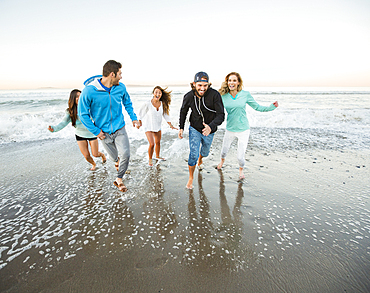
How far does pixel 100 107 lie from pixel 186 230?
2.59 metres

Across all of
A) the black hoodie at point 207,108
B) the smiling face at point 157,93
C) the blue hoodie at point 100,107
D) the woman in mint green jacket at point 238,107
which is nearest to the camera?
the blue hoodie at point 100,107

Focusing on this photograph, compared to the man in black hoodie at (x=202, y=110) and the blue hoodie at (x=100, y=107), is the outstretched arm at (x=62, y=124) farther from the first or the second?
the man in black hoodie at (x=202, y=110)

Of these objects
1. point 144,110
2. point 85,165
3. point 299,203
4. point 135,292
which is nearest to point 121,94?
point 144,110

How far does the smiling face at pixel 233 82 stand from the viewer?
13.0 feet

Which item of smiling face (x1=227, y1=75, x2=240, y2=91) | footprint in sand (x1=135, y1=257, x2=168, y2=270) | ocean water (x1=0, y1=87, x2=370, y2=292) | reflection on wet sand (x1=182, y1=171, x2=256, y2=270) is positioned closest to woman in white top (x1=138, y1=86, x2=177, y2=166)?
ocean water (x1=0, y1=87, x2=370, y2=292)

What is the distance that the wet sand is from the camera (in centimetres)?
194

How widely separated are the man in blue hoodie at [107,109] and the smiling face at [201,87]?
1443mm

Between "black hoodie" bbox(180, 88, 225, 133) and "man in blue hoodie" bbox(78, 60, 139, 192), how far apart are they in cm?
135

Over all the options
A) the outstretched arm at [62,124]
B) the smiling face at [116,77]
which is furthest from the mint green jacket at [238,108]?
the outstretched arm at [62,124]

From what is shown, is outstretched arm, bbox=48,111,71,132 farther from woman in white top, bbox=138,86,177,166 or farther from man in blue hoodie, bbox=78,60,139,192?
woman in white top, bbox=138,86,177,166

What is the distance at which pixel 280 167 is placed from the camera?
192 inches

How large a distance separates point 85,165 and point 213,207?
3.80 meters

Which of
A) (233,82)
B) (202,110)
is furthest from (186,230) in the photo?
(233,82)

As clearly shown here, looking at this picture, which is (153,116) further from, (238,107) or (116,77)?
(238,107)
